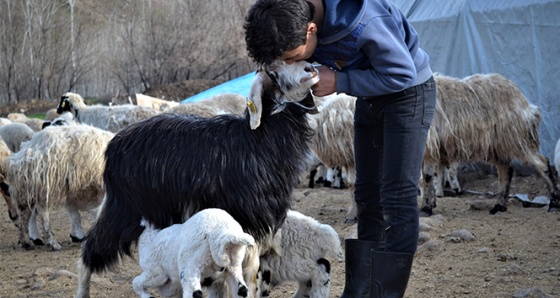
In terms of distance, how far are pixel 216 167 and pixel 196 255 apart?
64 cm

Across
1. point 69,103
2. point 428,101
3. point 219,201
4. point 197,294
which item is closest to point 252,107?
point 219,201

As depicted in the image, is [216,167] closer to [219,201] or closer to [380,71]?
[219,201]

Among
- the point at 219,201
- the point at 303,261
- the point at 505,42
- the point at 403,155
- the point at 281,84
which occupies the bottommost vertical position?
the point at 303,261

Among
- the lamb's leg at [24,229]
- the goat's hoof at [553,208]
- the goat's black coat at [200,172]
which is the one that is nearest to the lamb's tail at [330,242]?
the goat's black coat at [200,172]

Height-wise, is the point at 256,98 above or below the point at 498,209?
above

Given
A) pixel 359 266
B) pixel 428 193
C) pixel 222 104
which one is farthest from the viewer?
pixel 222 104

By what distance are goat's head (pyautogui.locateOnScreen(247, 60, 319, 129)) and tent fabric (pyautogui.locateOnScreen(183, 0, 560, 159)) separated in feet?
24.4

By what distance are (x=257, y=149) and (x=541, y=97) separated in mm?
7661

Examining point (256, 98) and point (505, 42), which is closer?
point (256, 98)

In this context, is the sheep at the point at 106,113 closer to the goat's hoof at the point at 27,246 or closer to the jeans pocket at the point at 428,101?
the goat's hoof at the point at 27,246

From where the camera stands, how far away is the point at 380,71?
12.3 ft

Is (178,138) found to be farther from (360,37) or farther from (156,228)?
(360,37)

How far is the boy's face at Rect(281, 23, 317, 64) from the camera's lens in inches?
149

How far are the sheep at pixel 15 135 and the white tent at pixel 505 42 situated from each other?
6.93 meters
